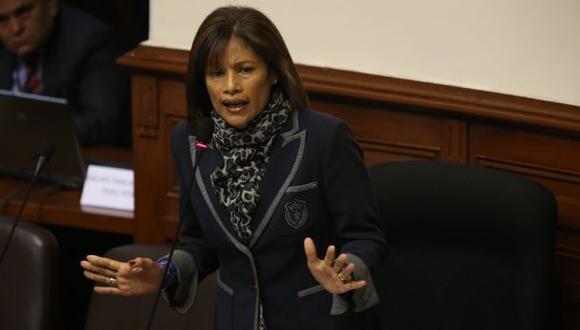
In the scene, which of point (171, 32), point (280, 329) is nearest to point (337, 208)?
point (280, 329)

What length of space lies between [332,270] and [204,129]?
Result: 0.39 m

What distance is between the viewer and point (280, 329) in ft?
8.31

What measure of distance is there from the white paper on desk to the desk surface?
5cm

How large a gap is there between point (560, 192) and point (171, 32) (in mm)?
1247

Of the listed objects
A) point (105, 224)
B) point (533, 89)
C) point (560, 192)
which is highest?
point (533, 89)

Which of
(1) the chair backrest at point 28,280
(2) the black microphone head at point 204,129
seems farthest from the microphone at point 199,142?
(1) the chair backrest at point 28,280

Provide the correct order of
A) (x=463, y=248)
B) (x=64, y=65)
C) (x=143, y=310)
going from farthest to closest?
(x=64, y=65), (x=143, y=310), (x=463, y=248)

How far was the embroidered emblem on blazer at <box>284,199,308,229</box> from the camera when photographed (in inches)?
96.8

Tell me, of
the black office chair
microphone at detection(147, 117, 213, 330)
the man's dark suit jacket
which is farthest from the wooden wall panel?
microphone at detection(147, 117, 213, 330)

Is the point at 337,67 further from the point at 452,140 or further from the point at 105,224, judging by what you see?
the point at 105,224

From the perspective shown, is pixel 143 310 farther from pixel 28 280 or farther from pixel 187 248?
pixel 187 248

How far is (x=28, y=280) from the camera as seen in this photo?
324 centimetres

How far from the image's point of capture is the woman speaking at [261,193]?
2418mm

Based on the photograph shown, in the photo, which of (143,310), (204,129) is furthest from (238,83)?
(143,310)
